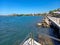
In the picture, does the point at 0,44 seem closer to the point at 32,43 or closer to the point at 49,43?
the point at 49,43

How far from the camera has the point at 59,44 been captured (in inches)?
615

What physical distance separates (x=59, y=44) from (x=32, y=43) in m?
7.20

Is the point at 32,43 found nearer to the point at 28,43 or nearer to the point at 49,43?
the point at 28,43

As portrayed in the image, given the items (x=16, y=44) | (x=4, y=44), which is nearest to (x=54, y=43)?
(x=16, y=44)

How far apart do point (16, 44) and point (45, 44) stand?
153 inches

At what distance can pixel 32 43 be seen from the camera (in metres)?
9.59

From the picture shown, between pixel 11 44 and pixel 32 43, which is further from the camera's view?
pixel 11 44

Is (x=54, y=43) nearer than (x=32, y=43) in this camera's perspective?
No

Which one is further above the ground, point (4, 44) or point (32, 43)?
point (32, 43)

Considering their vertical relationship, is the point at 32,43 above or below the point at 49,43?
above

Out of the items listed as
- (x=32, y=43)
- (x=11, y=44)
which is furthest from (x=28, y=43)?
(x=11, y=44)

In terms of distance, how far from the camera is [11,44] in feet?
53.1

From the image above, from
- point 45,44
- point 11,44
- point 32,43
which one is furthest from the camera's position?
point 11,44

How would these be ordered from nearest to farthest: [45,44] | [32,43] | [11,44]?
[32,43] → [45,44] → [11,44]
